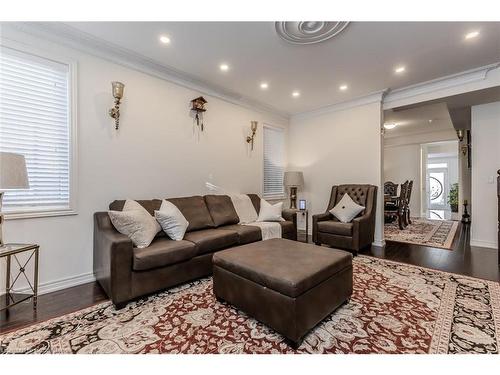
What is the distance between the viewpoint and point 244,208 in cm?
409

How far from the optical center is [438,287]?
2.50m

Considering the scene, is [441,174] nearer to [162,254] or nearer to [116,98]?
[162,254]

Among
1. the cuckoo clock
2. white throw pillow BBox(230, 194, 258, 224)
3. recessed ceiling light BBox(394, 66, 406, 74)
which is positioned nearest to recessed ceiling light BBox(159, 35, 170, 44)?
the cuckoo clock

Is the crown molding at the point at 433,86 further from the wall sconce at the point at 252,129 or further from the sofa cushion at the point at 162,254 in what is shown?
the sofa cushion at the point at 162,254

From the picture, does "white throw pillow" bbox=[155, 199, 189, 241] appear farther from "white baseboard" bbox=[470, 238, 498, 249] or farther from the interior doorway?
→ the interior doorway

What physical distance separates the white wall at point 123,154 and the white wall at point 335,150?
1.93 metres

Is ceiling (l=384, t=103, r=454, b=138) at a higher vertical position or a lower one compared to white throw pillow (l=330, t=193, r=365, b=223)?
higher

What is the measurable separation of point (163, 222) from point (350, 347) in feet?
6.97

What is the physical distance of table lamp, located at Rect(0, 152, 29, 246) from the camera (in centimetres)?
182

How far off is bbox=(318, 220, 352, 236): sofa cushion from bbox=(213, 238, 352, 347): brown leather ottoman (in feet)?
5.28

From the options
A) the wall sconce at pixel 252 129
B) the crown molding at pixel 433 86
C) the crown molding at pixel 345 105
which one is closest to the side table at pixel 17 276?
the wall sconce at pixel 252 129

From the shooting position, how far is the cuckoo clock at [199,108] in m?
3.66

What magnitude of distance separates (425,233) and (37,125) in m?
6.78
